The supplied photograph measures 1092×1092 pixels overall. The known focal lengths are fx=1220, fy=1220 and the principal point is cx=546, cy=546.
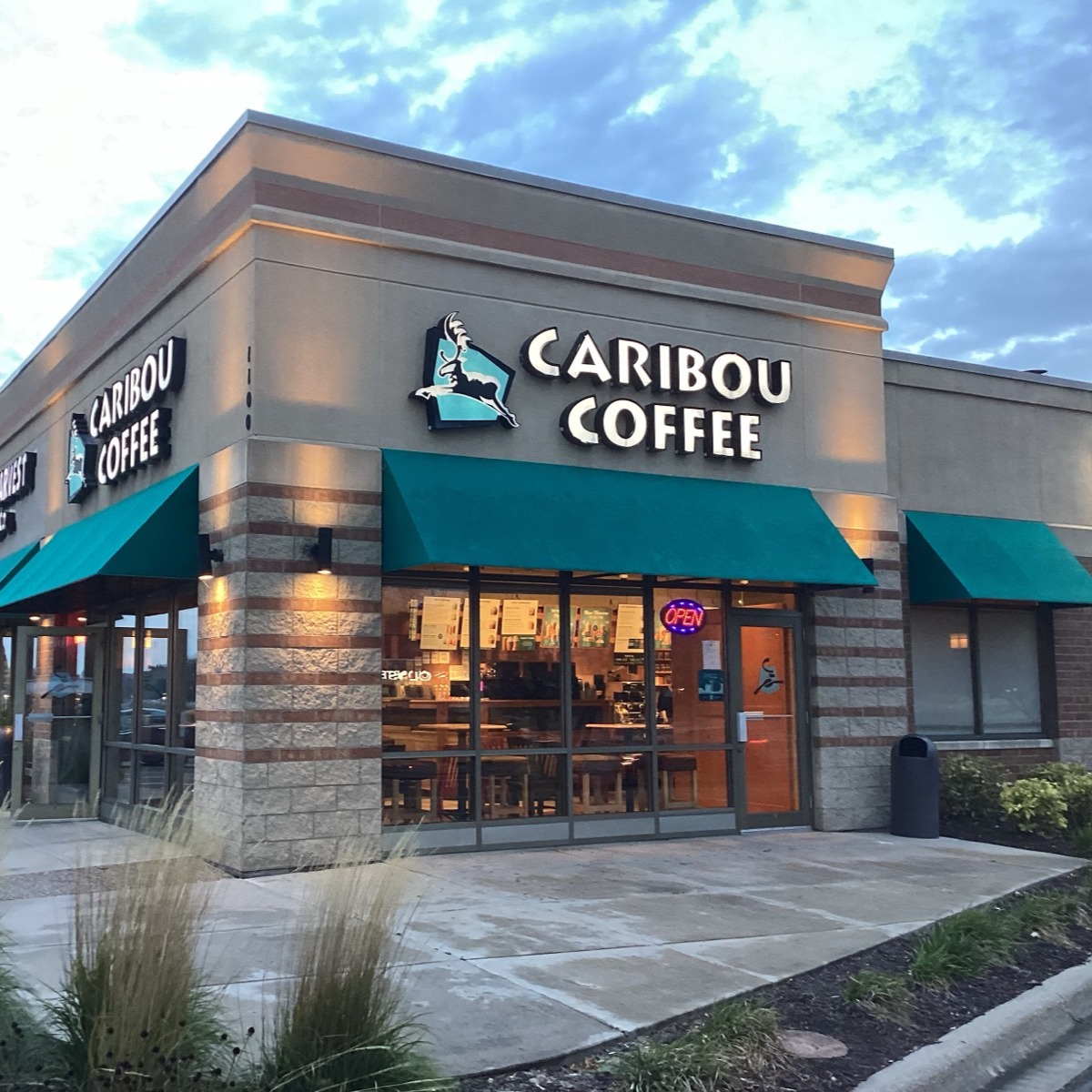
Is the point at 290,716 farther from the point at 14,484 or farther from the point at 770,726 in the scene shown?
the point at 14,484

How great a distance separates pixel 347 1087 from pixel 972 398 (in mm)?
14232

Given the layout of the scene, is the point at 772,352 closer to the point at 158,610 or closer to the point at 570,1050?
the point at 158,610

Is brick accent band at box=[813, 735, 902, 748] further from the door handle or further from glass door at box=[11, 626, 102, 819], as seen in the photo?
glass door at box=[11, 626, 102, 819]

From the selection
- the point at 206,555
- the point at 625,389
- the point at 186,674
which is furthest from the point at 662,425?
the point at 186,674

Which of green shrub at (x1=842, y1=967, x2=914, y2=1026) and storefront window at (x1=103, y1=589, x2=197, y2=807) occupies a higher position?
storefront window at (x1=103, y1=589, x2=197, y2=807)

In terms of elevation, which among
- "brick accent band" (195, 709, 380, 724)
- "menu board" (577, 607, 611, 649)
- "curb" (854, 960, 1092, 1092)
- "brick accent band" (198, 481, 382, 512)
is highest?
"brick accent band" (198, 481, 382, 512)

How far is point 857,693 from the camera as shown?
46.5 ft

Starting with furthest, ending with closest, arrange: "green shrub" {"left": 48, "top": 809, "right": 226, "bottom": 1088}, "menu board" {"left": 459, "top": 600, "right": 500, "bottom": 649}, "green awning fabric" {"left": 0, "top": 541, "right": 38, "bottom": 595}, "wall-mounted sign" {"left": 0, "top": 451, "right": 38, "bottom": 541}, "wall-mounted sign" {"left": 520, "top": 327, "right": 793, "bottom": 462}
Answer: "wall-mounted sign" {"left": 0, "top": 451, "right": 38, "bottom": 541} → "green awning fabric" {"left": 0, "top": 541, "right": 38, "bottom": 595} → "wall-mounted sign" {"left": 520, "top": 327, "right": 793, "bottom": 462} → "menu board" {"left": 459, "top": 600, "right": 500, "bottom": 649} → "green shrub" {"left": 48, "top": 809, "right": 226, "bottom": 1088}

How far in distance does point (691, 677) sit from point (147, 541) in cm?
591

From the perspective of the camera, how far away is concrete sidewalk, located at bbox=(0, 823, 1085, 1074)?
657 cm

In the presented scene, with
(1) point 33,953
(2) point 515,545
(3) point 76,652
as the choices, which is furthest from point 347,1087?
(3) point 76,652

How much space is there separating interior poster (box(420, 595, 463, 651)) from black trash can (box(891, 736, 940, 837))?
5.30 m

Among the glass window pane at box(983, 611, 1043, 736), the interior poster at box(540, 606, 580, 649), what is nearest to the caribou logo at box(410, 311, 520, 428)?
the interior poster at box(540, 606, 580, 649)

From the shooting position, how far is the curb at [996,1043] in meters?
5.76
